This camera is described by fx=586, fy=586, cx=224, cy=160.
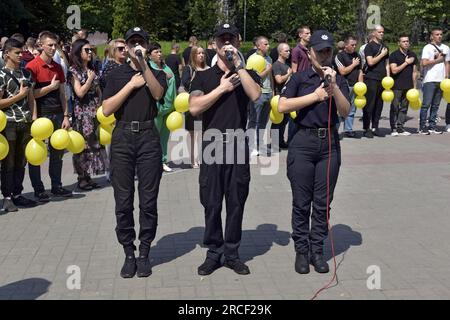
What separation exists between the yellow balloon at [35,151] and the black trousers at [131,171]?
2.28 metres

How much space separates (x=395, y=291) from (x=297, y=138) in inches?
59.5

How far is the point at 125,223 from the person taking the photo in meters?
5.14

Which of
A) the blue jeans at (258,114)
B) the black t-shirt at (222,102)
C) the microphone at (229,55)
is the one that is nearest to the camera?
the microphone at (229,55)

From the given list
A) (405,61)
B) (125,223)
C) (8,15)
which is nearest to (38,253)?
(125,223)

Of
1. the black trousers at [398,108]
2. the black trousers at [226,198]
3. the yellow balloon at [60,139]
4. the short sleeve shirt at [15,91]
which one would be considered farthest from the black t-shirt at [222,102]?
the black trousers at [398,108]

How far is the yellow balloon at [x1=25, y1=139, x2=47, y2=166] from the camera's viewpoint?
7.03 m

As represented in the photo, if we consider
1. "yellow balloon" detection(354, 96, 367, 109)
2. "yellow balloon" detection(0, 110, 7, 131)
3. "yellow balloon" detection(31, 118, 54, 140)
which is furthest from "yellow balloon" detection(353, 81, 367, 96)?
"yellow balloon" detection(0, 110, 7, 131)

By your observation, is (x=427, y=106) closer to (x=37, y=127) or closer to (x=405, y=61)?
(x=405, y=61)

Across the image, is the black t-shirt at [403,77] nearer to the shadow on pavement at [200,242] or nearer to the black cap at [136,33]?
the shadow on pavement at [200,242]

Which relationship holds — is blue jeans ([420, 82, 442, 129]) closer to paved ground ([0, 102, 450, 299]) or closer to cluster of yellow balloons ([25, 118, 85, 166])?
paved ground ([0, 102, 450, 299])

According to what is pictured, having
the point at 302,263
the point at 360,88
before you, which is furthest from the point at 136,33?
the point at 360,88

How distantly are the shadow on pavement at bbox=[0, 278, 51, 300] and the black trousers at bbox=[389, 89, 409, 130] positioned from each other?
9.27 meters

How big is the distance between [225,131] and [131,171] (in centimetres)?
90

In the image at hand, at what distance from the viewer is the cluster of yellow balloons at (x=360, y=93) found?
11680 mm
